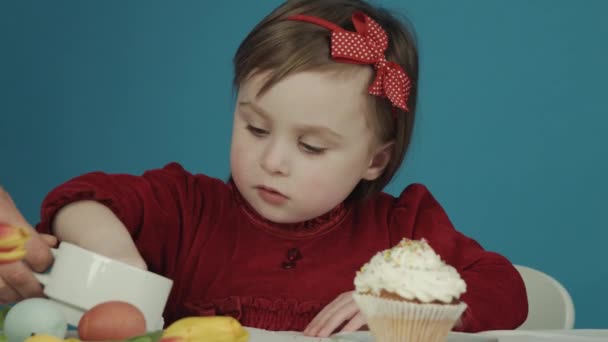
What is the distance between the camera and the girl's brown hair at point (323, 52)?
1.24m

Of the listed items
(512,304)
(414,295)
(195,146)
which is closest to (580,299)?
(195,146)

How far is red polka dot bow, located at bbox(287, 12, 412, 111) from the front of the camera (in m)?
1.26

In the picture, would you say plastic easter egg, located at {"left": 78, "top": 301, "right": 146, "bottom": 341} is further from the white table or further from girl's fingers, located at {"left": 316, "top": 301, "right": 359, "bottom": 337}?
girl's fingers, located at {"left": 316, "top": 301, "right": 359, "bottom": 337}

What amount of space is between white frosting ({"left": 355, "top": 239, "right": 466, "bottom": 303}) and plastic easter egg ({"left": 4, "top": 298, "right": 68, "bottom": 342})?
33 cm

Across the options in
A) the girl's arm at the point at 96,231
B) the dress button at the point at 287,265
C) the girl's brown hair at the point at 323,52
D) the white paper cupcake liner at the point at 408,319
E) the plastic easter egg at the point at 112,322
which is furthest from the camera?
the dress button at the point at 287,265

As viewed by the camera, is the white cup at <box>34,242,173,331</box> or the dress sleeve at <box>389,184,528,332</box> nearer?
the white cup at <box>34,242,173,331</box>

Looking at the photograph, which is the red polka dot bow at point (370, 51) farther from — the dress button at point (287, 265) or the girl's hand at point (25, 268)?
the girl's hand at point (25, 268)

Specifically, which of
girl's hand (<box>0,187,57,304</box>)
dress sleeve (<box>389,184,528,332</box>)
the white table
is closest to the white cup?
girl's hand (<box>0,187,57,304</box>)

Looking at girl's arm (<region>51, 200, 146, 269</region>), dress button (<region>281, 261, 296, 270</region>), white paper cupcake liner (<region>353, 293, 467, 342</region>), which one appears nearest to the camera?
white paper cupcake liner (<region>353, 293, 467, 342</region>)

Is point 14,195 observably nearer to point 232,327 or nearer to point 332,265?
point 332,265

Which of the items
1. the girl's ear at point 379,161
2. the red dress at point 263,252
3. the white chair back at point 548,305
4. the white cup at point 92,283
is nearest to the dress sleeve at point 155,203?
the red dress at point 263,252

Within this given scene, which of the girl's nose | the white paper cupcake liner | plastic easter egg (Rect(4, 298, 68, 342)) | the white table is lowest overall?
the white table

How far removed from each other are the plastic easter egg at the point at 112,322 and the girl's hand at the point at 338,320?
387 mm

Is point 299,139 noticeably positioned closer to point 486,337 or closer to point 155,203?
point 155,203
